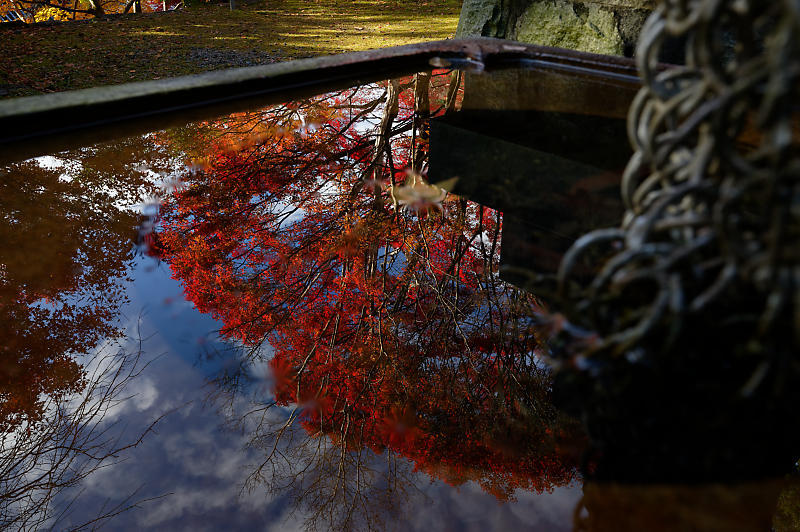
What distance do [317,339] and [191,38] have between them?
6107 mm

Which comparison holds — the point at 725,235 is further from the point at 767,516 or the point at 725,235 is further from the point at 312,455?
the point at 312,455

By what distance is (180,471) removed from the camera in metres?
1.35

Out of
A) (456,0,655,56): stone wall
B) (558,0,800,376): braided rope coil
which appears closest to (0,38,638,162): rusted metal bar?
(456,0,655,56): stone wall

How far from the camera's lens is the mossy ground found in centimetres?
495

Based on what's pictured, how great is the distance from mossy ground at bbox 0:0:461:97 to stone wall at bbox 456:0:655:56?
1787mm

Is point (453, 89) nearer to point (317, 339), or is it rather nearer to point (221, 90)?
point (221, 90)

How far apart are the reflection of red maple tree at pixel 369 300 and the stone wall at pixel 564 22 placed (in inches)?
100.0

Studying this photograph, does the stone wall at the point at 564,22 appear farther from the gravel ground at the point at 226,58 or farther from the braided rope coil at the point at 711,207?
the braided rope coil at the point at 711,207

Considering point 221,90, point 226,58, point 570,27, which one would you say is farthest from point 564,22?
point 226,58

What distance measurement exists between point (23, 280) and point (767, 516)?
7.75ft

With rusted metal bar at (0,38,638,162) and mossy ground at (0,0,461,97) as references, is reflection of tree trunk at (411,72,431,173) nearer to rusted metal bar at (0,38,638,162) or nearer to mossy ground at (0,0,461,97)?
rusted metal bar at (0,38,638,162)

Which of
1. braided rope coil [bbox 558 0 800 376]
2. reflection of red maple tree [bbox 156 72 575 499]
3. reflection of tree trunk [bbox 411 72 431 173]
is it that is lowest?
reflection of red maple tree [bbox 156 72 575 499]

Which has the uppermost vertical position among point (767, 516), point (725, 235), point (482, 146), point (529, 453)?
point (725, 235)

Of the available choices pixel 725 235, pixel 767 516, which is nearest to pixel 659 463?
pixel 767 516
